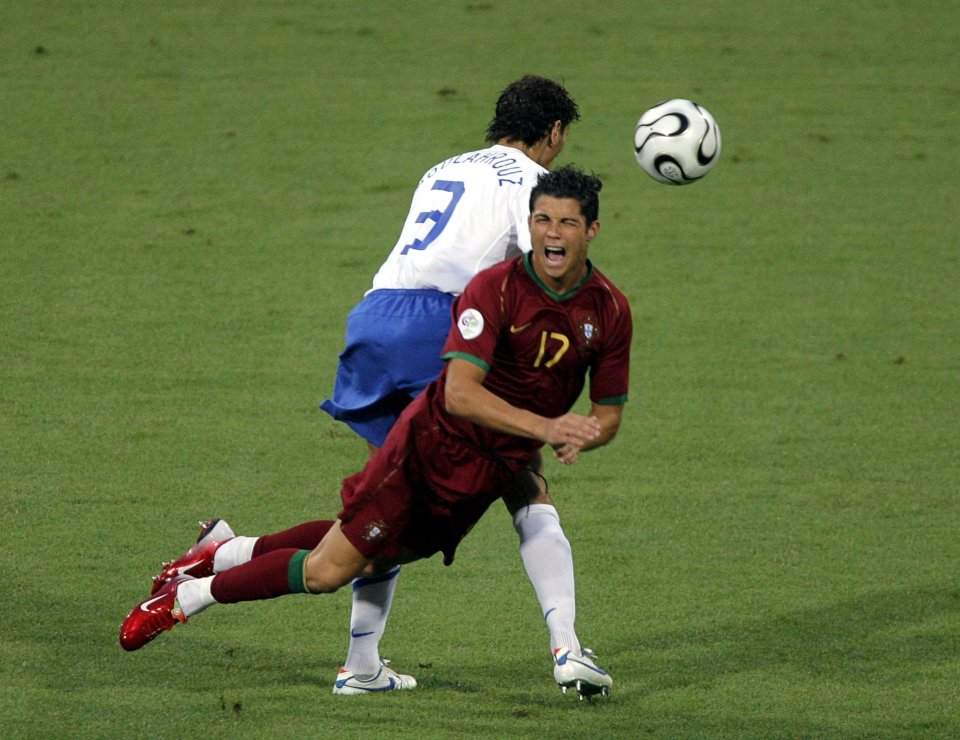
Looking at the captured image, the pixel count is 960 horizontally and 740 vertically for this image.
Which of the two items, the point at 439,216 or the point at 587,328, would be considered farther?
the point at 439,216

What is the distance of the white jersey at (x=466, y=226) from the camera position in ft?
14.8

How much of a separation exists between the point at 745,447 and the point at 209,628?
2905mm

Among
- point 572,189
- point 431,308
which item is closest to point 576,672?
point 431,308

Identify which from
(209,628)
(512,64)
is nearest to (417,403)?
(209,628)

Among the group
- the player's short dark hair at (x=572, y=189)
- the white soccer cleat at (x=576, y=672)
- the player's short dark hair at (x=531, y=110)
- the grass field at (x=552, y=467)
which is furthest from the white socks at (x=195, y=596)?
the player's short dark hair at (x=531, y=110)

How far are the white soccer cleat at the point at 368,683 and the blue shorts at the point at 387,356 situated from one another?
710mm

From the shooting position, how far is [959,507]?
6254mm

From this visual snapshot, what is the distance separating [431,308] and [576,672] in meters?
1.19

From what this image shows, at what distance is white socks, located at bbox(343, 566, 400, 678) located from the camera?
4469 mm

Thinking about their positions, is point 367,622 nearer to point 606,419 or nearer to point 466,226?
point 606,419

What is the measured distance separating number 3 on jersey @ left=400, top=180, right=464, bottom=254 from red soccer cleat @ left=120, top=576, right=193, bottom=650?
129 centimetres

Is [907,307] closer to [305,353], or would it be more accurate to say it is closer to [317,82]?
[305,353]

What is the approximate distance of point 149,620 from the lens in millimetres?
4312

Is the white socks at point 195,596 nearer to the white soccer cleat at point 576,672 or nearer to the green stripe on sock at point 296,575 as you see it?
the green stripe on sock at point 296,575
